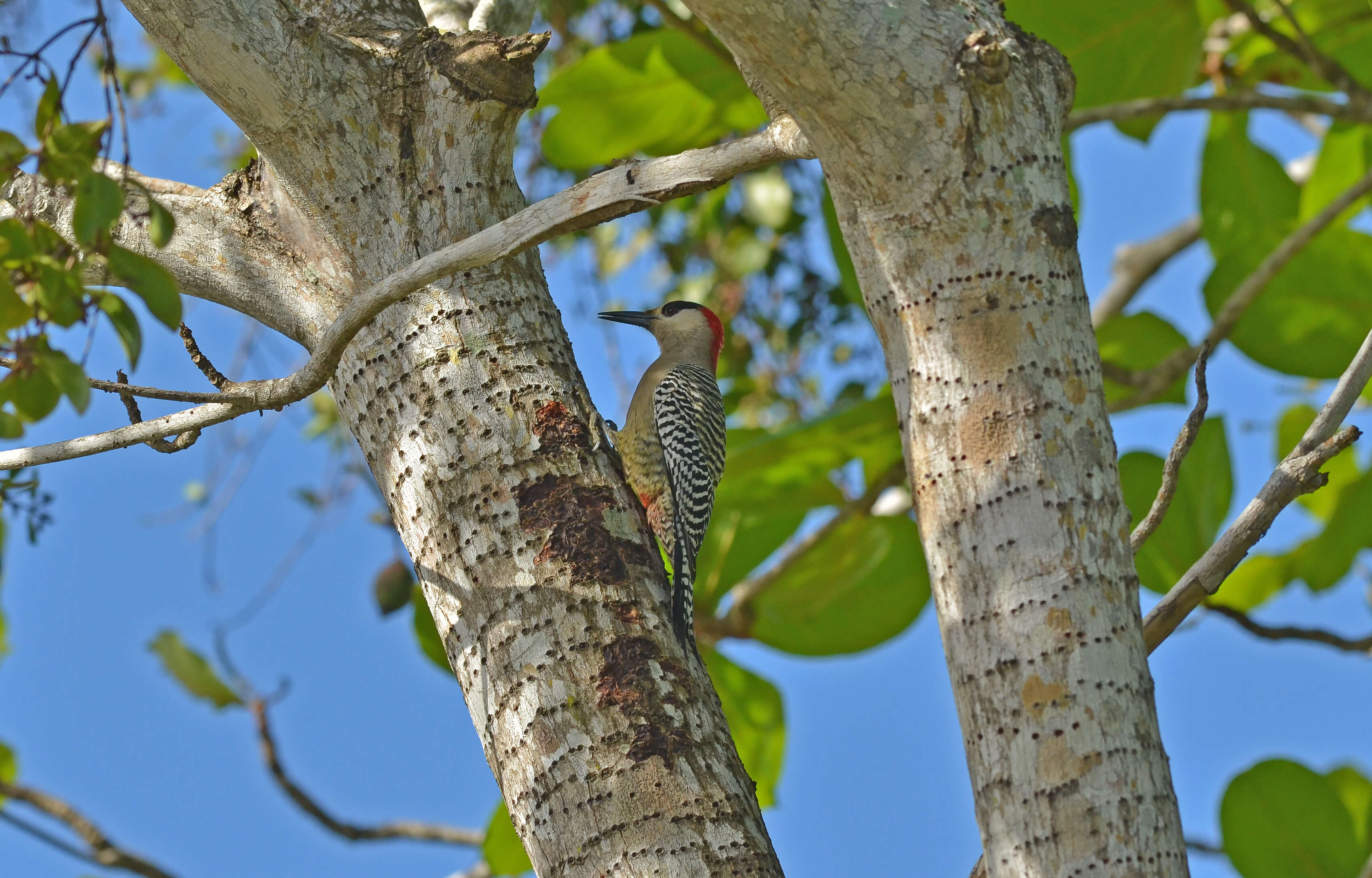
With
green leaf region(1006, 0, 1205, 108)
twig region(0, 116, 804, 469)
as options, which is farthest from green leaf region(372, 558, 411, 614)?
green leaf region(1006, 0, 1205, 108)

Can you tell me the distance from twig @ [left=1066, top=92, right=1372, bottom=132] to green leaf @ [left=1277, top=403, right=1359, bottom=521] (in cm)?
107

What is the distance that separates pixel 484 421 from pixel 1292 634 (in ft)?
4.91

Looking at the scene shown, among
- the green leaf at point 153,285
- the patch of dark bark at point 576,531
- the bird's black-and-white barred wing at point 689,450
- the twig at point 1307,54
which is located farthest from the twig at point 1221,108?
the green leaf at point 153,285

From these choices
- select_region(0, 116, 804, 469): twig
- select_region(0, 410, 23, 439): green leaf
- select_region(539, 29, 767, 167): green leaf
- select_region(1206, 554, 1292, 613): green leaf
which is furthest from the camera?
select_region(1206, 554, 1292, 613): green leaf

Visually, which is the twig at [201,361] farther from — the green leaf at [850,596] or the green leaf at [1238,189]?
the green leaf at [1238,189]

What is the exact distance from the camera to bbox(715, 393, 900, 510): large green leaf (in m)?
2.72

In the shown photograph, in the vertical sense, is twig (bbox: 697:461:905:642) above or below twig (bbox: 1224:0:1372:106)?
below

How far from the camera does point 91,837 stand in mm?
2719

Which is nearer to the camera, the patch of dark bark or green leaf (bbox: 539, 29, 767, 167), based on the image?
the patch of dark bark

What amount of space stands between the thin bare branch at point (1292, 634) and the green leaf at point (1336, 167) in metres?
1.47

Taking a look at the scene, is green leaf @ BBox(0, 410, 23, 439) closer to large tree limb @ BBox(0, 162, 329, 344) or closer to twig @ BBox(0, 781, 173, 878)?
large tree limb @ BBox(0, 162, 329, 344)

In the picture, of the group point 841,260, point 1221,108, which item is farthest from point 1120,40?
point 841,260

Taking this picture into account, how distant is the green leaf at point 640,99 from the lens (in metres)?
3.05

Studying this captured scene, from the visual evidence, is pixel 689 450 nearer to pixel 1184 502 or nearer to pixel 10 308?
pixel 1184 502
